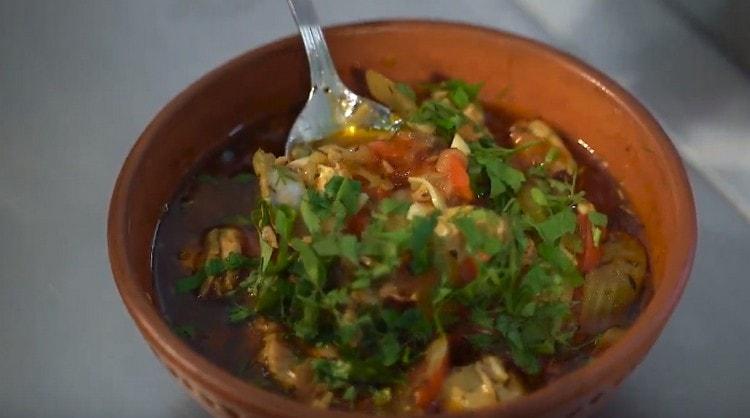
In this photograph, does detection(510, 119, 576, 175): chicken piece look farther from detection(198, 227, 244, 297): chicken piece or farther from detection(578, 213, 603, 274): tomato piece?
detection(198, 227, 244, 297): chicken piece

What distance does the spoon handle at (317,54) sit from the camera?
0.81 meters

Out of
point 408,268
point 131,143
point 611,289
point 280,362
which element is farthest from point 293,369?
point 131,143

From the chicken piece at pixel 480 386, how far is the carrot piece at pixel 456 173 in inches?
5.9

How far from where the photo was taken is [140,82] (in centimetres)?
101

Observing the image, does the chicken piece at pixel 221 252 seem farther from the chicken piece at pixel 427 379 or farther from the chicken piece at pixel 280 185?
the chicken piece at pixel 427 379

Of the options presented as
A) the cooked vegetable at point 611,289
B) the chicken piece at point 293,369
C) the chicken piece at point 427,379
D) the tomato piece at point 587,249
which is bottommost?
the chicken piece at point 293,369

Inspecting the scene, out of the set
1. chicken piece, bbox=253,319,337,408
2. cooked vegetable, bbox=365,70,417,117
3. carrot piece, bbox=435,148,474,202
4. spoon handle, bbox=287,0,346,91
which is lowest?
chicken piece, bbox=253,319,337,408

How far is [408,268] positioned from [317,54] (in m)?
0.25

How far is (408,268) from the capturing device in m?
0.66

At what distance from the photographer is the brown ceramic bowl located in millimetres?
589

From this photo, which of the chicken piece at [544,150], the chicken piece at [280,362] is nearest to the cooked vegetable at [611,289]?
the chicken piece at [544,150]

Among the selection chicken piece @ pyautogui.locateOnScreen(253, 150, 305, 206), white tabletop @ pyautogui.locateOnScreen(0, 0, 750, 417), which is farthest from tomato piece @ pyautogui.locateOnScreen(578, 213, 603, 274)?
chicken piece @ pyautogui.locateOnScreen(253, 150, 305, 206)

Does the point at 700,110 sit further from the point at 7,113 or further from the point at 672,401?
the point at 7,113

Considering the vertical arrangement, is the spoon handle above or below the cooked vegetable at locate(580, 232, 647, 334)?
above
